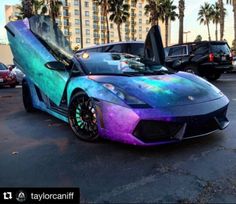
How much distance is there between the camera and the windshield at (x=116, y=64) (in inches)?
181

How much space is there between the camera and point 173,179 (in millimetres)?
3020

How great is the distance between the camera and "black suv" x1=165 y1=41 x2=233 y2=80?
1251 centimetres

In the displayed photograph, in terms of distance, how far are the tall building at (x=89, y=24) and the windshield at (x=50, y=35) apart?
258ft

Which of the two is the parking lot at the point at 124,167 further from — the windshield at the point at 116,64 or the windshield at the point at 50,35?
the windshield at the point at 50,35

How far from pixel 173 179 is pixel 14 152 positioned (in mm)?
2108

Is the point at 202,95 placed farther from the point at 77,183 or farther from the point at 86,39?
the point at 86,39

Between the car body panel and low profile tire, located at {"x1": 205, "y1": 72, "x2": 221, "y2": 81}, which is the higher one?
the car body panel

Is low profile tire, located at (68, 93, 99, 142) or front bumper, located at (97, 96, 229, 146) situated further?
low profile tire, located at (68, 93, 99, 142)

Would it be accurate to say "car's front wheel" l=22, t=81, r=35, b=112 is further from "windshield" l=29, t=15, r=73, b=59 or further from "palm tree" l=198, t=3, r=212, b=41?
"palm tree" l=198, t=3, r=212, b=41

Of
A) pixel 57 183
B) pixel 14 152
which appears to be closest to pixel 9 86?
pixel 14 152

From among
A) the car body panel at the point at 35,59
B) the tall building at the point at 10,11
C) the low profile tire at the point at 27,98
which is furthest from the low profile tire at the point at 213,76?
the tall building at the point at 10,11

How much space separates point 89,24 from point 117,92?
304 ft

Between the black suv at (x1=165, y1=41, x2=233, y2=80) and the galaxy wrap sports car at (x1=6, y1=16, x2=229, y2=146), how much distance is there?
7381mm

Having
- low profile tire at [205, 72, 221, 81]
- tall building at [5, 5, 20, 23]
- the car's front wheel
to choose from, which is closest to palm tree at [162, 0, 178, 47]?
low profile tire at [205, 72, 221, 81]
